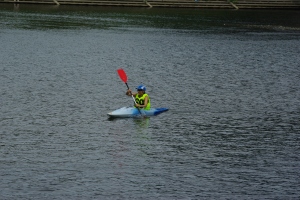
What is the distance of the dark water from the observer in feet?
120

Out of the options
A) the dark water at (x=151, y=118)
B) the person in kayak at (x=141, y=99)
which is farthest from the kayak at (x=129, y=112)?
the dark water at (x=151, y=118)

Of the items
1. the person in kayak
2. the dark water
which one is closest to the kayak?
the person in kayak

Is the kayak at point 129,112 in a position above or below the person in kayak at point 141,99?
below

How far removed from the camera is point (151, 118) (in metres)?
50.5

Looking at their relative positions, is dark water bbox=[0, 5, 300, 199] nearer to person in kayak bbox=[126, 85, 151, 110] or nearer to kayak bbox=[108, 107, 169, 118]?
kayak bbox=[108, 107, 169, 118]

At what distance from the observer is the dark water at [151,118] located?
36.4 m

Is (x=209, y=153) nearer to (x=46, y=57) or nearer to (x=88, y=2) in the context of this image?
(x=46, y=57)

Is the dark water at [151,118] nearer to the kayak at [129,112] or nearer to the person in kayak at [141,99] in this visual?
the kayak at [129,112]

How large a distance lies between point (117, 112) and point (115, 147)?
23.5 feet

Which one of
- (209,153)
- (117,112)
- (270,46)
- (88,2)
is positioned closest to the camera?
(209,153)

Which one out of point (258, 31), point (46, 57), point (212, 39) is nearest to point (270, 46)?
point (212, 39)

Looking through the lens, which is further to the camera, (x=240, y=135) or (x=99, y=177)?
(x=240, y=135)

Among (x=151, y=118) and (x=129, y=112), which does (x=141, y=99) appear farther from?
(x=151, y=118)

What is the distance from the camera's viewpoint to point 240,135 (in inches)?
1827
